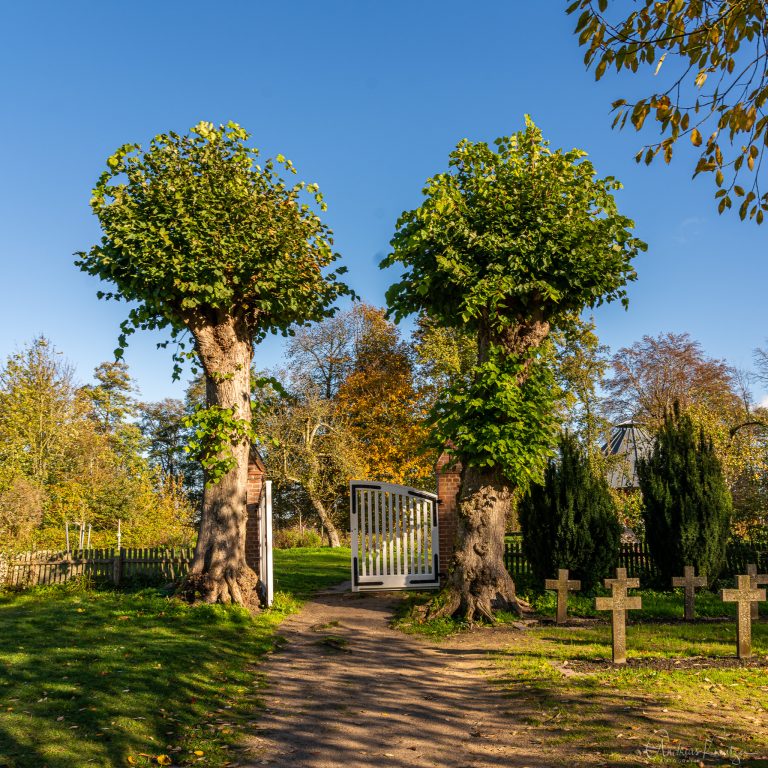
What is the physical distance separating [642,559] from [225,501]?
33.0 ft

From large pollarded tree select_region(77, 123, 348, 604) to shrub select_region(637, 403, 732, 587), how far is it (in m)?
8.98

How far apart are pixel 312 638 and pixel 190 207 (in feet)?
26.0

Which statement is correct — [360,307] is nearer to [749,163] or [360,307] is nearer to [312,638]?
[312,638]

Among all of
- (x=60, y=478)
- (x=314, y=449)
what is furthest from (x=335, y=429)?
(x=60, y=478)

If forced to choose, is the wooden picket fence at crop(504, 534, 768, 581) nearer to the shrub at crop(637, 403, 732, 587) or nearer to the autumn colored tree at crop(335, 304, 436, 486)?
the shrub at crop(637, 403, 732, 587)

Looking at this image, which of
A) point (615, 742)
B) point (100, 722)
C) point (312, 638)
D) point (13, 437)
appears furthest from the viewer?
point (13, 437)

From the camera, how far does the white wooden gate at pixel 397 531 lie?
1490cm

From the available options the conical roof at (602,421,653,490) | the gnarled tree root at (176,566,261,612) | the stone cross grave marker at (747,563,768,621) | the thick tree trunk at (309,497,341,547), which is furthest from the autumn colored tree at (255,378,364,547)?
the stone cross grave marker at (747,563,768,621)

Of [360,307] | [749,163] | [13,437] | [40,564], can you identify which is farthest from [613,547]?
[360,307]

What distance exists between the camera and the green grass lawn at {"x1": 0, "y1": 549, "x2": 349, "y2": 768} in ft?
17.9

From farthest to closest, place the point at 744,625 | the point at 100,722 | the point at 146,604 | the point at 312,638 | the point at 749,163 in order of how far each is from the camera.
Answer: the point at 146,604 → the point at 312,638 → the point at 744,625 → the point at 100,722 → the point at 749,163

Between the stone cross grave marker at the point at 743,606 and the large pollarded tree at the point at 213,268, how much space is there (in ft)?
26.8

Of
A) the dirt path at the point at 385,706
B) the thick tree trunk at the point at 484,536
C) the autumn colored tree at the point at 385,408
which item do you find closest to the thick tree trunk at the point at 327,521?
the autumn colored tree at the point at 385,408

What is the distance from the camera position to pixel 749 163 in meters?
4.85
